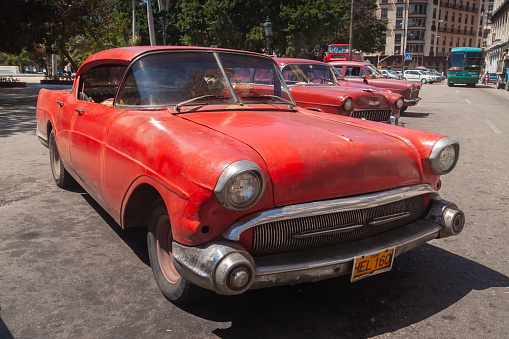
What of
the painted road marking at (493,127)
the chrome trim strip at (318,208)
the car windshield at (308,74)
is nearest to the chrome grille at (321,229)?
the chrome trim strip at (318,208)

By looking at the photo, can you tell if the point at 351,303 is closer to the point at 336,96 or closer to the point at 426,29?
the point at 336,96

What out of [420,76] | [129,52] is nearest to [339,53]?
[420,76]

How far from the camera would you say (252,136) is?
2.73 metres

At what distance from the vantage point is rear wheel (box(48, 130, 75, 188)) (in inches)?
201

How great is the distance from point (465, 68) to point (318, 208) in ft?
125

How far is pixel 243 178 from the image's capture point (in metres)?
2.25

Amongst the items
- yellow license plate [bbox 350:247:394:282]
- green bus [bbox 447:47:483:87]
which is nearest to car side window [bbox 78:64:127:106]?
yellow license plate [bbox 350:247:394:282]

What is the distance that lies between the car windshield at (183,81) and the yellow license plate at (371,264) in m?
1.68

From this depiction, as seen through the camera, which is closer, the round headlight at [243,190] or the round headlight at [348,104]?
the round headlight at [243,190]

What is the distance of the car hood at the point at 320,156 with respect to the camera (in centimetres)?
245

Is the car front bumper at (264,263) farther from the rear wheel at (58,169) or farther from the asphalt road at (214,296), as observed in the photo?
the rear wheel at (58,169)

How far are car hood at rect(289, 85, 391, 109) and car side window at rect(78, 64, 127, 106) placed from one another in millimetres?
4733

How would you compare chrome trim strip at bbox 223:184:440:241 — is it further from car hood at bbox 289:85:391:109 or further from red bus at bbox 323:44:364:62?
red bus at bbox 323:44:364:62

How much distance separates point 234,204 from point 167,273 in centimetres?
88
